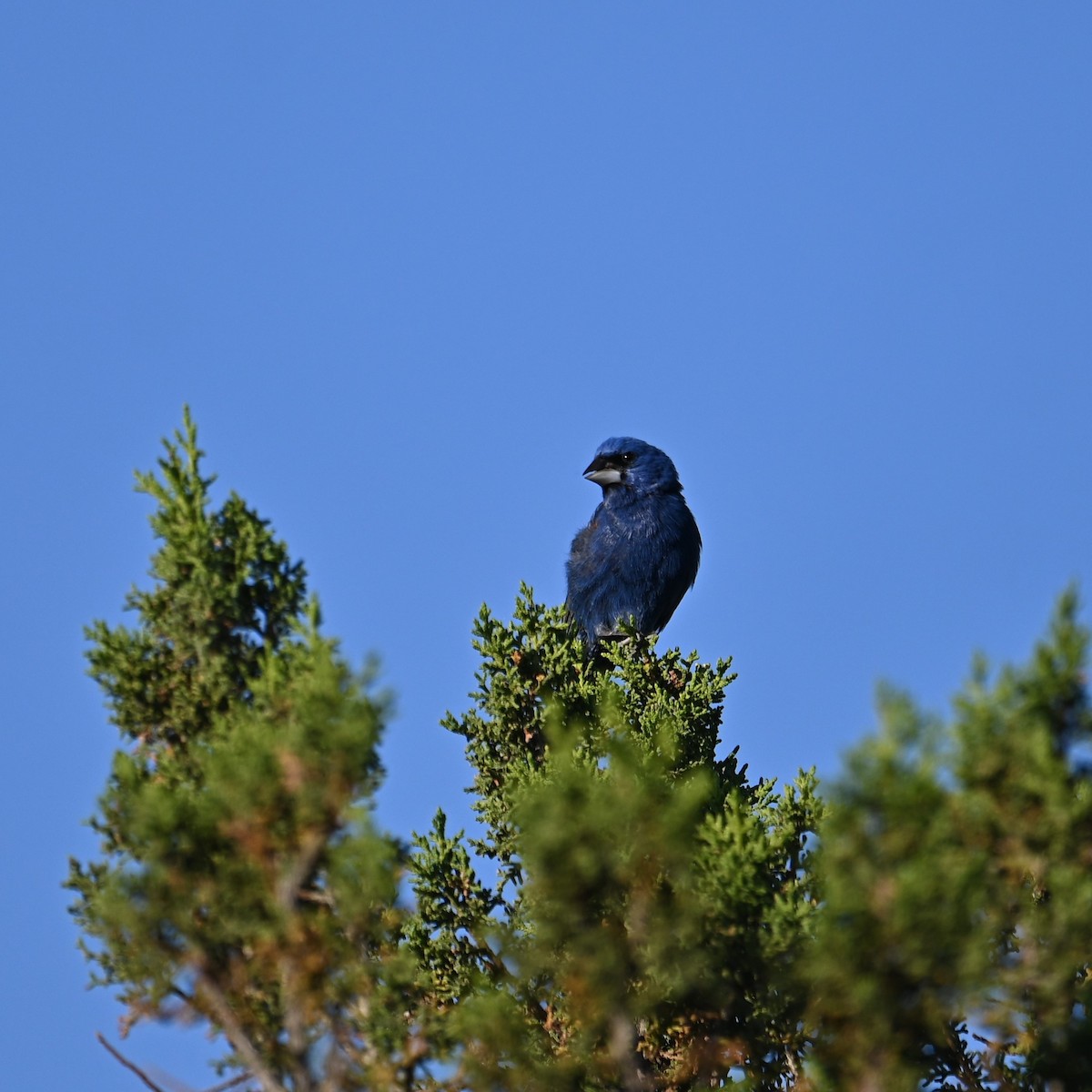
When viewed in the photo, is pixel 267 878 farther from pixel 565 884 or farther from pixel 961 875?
pixel 961 875

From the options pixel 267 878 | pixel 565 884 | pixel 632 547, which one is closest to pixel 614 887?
pixel 565 884

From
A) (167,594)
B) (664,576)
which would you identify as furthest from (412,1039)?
(664,576)

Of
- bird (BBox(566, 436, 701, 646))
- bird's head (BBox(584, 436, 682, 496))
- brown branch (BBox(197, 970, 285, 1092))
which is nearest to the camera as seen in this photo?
brown branch (BBox(197, 970, 285, 1092))

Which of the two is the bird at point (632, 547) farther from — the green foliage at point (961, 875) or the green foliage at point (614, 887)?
the green foliage at point (961, 875)

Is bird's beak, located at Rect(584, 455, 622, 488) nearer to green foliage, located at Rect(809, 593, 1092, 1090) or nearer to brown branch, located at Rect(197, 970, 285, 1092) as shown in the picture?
green foliage, located at Rect(809, 593, 1092, 1090)

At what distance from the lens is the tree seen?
5.41 metres

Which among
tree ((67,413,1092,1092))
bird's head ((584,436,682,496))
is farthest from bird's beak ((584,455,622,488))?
tree ((67,413,1092,1092))

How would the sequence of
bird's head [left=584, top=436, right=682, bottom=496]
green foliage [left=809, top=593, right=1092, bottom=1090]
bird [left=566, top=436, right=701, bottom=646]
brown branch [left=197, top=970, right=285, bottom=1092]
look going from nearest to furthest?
green foliage [left=809, top=593, right=1092, bottom=1090] < brown branch [left=197, top=970, right=285, bottom=1092] < bird [left=566, top=436, right=701, bottom=646] < bird's head [left=584, top=436, right=682, bottom=496]

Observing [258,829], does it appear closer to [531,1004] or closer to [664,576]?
[531,1004]

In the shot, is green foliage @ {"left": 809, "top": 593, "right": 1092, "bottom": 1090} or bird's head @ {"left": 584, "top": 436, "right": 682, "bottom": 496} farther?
bird's head @ {"left": 584, "top": 436, "right": 682, "bottom": 496}

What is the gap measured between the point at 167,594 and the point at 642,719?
342 centimetres

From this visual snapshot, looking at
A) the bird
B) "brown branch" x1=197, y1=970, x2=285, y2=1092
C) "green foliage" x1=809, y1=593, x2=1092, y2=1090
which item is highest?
the bird

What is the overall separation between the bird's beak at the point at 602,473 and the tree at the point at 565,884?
24.9 feet

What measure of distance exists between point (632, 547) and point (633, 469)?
0.86 metres
